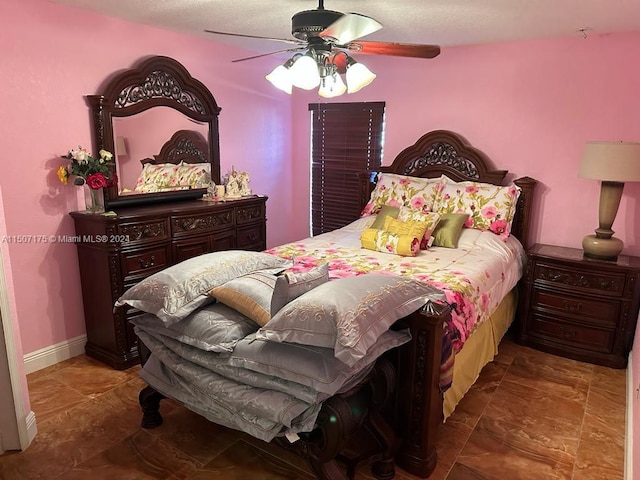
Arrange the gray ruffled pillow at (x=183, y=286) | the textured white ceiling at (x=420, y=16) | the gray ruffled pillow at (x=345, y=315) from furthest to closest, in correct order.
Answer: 1. the textured white ceiling at (x=420, y=16)
2. the gray ruffled pillow at (x=183, y=286)
3. the gray ruffled pillow at (x=345, y=315)

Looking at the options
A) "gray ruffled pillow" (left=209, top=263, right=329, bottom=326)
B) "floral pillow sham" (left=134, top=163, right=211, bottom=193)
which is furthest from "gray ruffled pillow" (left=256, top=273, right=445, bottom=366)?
"floral pillow sham" (left=134, top=163, right=211, bottom=193)

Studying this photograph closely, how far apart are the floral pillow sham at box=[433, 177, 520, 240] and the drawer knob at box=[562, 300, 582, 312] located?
62 centimetres

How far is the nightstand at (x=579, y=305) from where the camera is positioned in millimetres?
3107

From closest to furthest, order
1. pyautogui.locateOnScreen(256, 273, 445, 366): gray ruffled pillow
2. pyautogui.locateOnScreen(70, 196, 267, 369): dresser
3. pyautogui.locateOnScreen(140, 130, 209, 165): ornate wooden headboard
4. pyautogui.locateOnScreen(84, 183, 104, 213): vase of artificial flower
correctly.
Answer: pyautogui.locateOnScreen(256, 273, 445, 366): gray ruffled pillow < pyautogui.locateOnScreen(70, 196, 267, 369): dresser < pyautogui.locateOnScreen(84, 183, 104, 213): vase of artificial flower < pyautogui.locateOnScreen(140, 130, 209, 165): ornate wooden headboard

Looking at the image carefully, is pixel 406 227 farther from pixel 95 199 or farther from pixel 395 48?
pixel 95 199

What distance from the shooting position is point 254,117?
14.7ft

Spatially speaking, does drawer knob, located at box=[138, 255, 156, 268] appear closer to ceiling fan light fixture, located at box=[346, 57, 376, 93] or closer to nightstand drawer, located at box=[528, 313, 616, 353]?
ceiling fan light fixture, located at box=[346, 57, 376, 93]

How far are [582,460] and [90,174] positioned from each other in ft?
10.7

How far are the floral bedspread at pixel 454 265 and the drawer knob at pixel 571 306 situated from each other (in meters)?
0.36

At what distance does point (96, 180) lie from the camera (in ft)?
9.81

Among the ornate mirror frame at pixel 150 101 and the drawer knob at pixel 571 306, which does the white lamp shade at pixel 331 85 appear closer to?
the ornate mirror frame at pixel 150 101

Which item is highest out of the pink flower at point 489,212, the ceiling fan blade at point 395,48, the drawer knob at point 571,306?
the ceiling fan blade at point 395,48

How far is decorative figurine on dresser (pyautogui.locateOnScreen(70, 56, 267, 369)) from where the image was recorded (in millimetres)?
3035

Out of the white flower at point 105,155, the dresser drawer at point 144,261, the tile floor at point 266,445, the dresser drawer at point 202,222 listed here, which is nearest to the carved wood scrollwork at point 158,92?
the white flower at point 105,155
